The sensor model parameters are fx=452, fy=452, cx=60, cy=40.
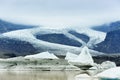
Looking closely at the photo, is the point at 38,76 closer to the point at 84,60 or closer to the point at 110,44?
the point at 84,60

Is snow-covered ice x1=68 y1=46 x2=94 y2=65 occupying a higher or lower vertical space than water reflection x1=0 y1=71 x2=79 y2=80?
higher

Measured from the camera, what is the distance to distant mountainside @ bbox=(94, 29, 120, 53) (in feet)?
152

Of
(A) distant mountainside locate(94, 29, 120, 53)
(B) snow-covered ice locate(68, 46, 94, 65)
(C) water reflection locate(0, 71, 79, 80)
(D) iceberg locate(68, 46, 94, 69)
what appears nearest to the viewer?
(C) water reflection locate(0, 71, 79, 80)

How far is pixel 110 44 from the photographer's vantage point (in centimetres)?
4744

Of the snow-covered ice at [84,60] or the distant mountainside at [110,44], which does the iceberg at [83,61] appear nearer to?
the snow-covered ice at [84,60]

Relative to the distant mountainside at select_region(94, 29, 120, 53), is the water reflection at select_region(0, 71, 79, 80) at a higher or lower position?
lower

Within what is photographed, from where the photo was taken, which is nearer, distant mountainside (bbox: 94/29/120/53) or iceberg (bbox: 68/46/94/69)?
iceberg (bbox: 68/46/94/69)

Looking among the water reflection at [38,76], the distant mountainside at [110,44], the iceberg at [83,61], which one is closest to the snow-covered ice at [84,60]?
the iceberg at [83,61]

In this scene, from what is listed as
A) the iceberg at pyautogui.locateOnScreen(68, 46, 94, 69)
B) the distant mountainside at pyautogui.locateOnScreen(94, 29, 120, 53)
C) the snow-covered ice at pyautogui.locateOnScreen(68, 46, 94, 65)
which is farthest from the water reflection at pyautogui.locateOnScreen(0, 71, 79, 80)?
the distant mountainside at pyautogui.locateOnScreen(94, 29, 120, 53)

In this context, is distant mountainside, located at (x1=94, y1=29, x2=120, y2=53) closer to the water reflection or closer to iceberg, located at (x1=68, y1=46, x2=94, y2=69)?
iceberg, located at (x1=68, y1=46, x2=94, y2=69)

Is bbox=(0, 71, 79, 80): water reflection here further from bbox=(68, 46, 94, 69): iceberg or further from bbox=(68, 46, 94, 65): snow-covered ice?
bbox=(68, 46, 94, 65): snow-covered ice

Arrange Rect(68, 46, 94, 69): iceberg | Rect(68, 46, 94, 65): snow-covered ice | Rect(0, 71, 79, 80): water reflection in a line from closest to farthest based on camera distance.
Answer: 1. Rect(0, 71, 79, 80): water reflection
2. Rect(68, 46, 94, 69): iceberg
3. Rect(68, 46, 94, 65): snow-covered ice

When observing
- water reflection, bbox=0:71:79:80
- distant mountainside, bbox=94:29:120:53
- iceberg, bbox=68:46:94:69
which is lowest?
water reflection, bbox=0:71:79:80

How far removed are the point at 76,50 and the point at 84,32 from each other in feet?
25.0
